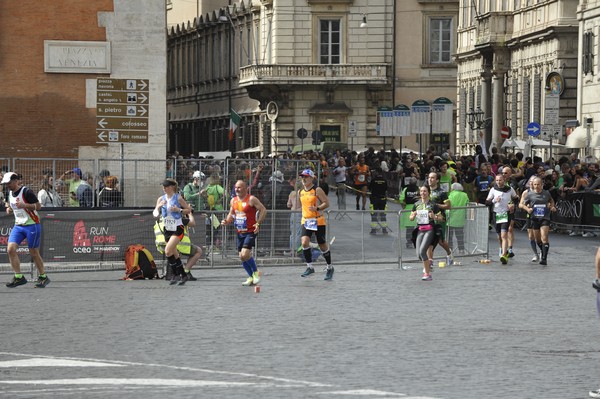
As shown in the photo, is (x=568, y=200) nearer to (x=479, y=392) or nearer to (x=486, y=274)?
(x=486, y=274)

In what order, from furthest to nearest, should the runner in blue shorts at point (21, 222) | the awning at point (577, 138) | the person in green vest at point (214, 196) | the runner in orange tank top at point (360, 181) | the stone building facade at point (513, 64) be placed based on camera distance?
the stone building facade at point (513, 64) → the awning at point (577, 138) → the runner in orange tank top at point (360, 181) → the person in green vest at point (214, 196) → the runner in blue shorts at point (21, 222)

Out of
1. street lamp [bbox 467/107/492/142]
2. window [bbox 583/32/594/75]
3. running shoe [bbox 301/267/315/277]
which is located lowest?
running shoe [bbox 301/267/315/277]

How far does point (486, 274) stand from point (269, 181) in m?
8.36

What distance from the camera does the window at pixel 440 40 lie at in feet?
280

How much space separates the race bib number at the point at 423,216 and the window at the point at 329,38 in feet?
197

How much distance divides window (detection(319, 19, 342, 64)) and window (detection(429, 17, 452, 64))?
4.90 m

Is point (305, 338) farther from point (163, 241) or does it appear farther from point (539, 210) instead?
point (539, 210)

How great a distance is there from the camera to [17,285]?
938 inches

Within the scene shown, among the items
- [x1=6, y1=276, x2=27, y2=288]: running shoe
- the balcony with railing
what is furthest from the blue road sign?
[x1=6, y1=276, x2=27, y2=288]: running shoe

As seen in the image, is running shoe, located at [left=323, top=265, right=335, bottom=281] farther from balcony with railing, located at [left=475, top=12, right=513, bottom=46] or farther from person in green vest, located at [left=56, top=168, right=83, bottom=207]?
balcony with railing, located at [left=475, top=12, right=513, bottom=46]

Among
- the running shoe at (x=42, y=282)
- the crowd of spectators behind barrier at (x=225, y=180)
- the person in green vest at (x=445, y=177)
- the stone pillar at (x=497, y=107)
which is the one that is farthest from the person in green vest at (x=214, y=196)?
the stone pillar at (x=497, y=107)

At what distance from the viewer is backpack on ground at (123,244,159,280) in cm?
2567

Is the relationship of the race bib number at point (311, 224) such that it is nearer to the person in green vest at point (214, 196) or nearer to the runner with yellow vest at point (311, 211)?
the runner with yellow vest at point (311, 211)

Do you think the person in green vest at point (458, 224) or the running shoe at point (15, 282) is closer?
the running shoe at point (15, 282)
